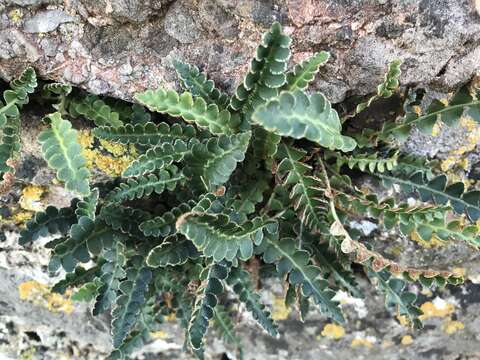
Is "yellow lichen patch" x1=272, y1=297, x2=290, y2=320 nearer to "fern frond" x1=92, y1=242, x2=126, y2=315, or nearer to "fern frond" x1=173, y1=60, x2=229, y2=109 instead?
"fern frond" x1=92, y1=242, x2=126, y2=315

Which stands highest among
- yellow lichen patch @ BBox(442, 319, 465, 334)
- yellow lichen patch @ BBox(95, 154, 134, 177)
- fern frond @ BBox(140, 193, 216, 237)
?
yellow lichen patch @ BBox(95, 154, 134, 177)

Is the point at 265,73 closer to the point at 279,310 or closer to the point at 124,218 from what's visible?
the point at 124,218

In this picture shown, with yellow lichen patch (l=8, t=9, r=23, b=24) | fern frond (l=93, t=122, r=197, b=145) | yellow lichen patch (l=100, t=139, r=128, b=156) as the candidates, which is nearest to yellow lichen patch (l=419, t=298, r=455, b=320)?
fern frond (l=93, t=122, r=197, b=145)

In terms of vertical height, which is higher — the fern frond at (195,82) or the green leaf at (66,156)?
the fern frond at (195,82)

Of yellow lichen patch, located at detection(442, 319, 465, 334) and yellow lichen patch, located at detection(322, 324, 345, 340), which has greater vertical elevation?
yellow lichen patch, located at detection(442, 319, 465, 334)

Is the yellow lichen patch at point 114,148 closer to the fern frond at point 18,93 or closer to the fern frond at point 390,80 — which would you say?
the fern frond at point 18,93

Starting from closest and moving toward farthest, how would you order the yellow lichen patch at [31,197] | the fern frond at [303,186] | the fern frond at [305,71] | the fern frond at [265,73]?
the fern frond at [265,73], the fern frond at [305,71], the fern frond at [303,186], the yellow lichen patch at [31,197]

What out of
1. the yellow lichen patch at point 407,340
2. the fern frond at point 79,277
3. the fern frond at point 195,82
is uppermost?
the fern frond at point 195,82

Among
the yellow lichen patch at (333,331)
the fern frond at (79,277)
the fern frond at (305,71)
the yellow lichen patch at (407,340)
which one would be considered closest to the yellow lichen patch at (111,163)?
the fern frond at (79,277)

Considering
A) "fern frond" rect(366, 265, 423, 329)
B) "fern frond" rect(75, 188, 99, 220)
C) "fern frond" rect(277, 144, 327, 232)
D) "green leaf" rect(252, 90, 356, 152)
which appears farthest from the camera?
"fern frond" rect(366, 265, 423, 329)
